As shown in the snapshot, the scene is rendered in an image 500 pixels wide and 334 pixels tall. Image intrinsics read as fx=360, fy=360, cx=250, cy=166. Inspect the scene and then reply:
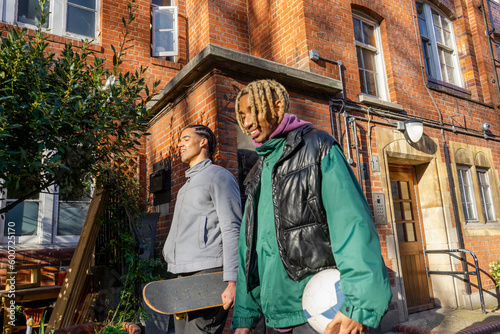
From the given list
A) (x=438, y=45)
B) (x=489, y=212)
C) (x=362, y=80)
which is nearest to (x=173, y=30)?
(x=362, y=80)

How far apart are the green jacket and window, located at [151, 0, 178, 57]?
223 inches

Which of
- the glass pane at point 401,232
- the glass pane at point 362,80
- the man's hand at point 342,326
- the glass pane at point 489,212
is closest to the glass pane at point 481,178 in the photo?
the glass pane at point 489,212

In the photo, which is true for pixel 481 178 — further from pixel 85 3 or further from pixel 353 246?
pixel 85 3

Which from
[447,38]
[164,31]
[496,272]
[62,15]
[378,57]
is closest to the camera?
[62,15]

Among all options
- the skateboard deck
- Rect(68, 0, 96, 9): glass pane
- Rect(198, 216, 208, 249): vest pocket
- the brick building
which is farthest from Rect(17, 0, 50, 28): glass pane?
the skateboard deck

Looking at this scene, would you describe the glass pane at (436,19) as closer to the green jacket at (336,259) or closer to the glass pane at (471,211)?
the glass pane at (471,211)

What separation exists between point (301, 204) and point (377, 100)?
4.86 metres

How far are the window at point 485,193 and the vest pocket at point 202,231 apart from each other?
7.27 meters

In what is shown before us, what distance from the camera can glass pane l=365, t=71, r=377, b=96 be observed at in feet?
21.0

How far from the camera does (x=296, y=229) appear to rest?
1.60 metres

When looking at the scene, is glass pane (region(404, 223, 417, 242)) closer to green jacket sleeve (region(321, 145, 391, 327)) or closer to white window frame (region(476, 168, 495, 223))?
white window frame (region(476, 168, 495, 223))

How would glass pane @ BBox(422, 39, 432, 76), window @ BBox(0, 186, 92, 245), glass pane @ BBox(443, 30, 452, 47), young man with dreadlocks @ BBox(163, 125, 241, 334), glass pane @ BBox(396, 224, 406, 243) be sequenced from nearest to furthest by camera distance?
1. young man with dreadlocks @ BBox(163, 125, 241, 334)
2. window @ BBox(0, 186, 92, 245)
3. glass pane @ BBox(396, 224, 406, 243)
4. glass pane @ BBox(422, 39, 432, 76)
5. glass pane @ BBox(443, 30, 452, 47)

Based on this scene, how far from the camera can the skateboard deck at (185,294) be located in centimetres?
239

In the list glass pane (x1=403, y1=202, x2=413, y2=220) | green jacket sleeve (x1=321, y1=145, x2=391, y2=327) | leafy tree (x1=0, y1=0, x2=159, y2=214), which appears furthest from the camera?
glass pane (x1=403, y1=202, x2=413, y2=220)
